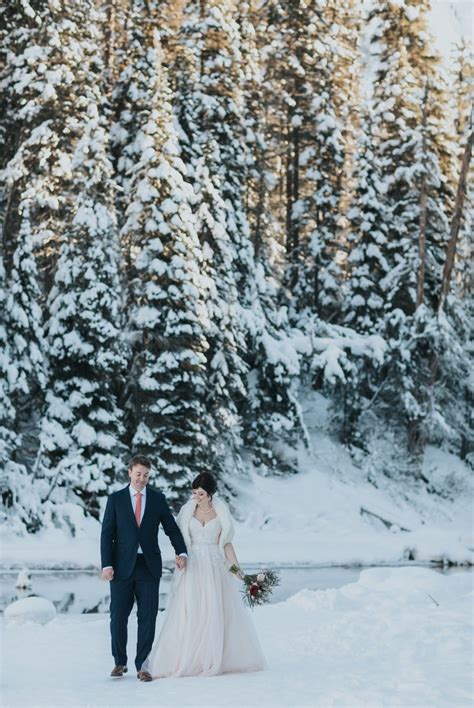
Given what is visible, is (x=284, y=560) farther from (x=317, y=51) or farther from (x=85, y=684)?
(x=317, y=51)

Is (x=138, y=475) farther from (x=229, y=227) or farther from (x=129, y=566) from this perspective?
(x=229, y=227)

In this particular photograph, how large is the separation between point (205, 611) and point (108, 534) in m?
1.10

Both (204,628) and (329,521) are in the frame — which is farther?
(329,521)

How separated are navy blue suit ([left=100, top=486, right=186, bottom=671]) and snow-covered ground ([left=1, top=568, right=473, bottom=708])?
0.41 meters

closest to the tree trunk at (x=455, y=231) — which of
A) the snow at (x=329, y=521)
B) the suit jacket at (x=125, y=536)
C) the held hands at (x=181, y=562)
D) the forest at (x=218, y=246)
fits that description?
the forest at (x=218, y=246)

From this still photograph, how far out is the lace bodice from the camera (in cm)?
973

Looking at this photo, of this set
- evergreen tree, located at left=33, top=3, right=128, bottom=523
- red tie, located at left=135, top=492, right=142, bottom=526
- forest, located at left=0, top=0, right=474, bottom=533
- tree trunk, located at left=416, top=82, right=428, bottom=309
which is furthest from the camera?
tree trunk, located at left=416, top=82, right=428, bottom=309

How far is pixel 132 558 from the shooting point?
9.34 m

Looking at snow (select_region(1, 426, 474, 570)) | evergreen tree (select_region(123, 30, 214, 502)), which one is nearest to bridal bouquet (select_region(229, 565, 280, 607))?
snow (select_region(1, 426, 474, 570))

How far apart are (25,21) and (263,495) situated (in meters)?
14.7

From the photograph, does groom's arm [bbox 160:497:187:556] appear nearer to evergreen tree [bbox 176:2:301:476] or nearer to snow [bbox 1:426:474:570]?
snow [bbox 1:426:474:570]

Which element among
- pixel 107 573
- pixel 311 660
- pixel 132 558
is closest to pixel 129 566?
pixel 132 558

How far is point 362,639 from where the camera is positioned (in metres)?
12.7

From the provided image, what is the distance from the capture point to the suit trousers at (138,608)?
9.39 m
